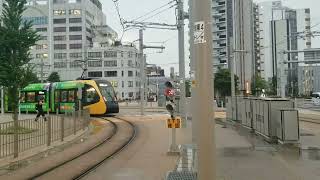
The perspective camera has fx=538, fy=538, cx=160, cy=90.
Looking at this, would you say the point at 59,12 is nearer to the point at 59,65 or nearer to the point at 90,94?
the point at 59,65

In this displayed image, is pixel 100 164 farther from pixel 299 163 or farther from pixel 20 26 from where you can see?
pixel 20 26

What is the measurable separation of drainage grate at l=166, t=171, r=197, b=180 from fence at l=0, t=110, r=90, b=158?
5.83 m

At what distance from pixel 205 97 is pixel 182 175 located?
5399 millimetres

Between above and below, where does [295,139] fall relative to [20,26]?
below

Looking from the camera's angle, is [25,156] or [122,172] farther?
[25,156]

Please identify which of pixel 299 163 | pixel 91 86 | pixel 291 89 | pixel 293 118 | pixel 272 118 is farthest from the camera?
pixel 291 89

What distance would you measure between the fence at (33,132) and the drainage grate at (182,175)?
19.1 feet

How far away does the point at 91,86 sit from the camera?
4300 cm

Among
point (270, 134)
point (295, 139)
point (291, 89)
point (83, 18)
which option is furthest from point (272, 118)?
point (83, 18)

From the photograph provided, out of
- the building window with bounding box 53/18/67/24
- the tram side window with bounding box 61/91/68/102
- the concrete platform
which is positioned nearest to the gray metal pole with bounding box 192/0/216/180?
the concrete platform

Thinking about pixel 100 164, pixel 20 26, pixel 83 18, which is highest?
pixel 83 18

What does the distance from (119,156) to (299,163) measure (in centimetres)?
588

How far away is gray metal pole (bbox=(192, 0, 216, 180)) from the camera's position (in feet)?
21.4

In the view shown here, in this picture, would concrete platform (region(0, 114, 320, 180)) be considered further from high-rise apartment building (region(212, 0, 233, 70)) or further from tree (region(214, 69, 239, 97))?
high-rise apartment building (region(212, 0, 233, 70))
